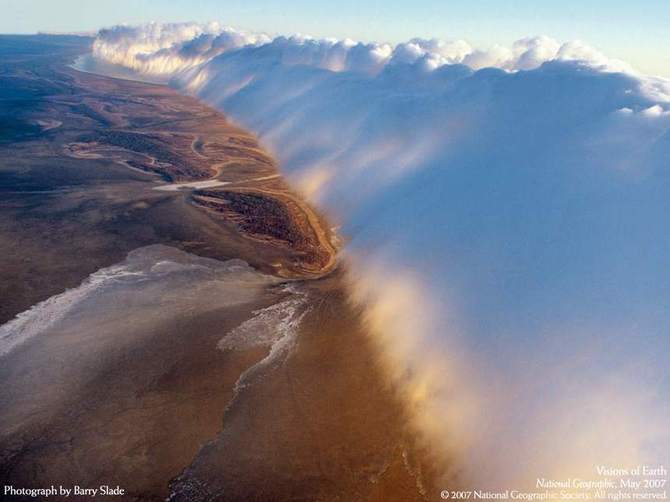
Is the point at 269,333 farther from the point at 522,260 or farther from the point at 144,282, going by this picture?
the point at 522,260

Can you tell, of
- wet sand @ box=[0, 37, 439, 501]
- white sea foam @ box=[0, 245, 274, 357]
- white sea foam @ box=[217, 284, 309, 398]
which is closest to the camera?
wet sand @ box=[0, 37, 439, 501]

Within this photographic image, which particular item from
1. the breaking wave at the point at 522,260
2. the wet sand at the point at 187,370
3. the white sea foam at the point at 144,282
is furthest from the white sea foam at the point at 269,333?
the breaking wave at the point at 522,260

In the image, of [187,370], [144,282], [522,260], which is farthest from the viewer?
[144,282]

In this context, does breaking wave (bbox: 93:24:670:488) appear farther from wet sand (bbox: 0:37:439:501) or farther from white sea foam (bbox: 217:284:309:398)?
white sea foam (bbox: 217:284:309:398)

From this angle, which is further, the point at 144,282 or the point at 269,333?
the point at 144,282

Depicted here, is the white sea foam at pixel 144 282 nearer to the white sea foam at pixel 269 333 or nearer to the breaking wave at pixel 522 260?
the white sea foam at pixel 269 333

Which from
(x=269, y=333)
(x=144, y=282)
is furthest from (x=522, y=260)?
(x=144, y=282)

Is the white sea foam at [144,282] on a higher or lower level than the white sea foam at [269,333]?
higher

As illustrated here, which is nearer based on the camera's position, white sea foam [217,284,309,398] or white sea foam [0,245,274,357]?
white sea foam [217,284,309,398]

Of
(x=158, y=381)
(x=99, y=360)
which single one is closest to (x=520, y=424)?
(x=158, y=381)

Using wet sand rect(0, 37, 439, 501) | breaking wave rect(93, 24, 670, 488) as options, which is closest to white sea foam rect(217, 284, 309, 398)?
wet sand rect(0, 37, 439, 501)

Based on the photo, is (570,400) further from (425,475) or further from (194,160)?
(194,160)

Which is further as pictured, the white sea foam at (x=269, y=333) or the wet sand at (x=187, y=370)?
the white sea foam at (x=269, y=333)
